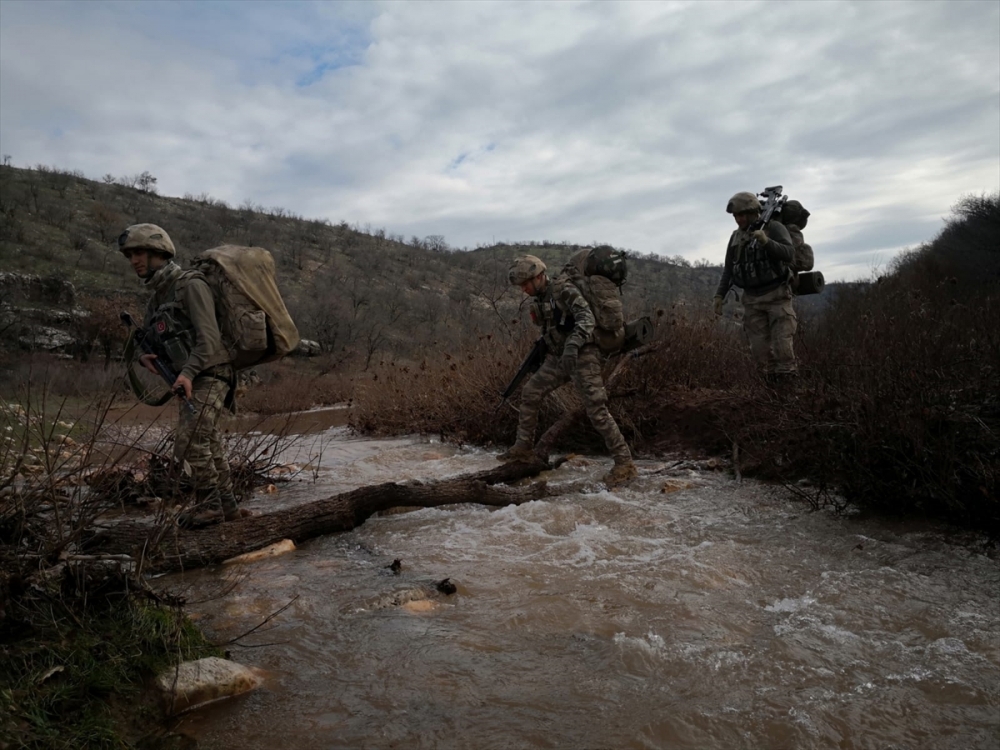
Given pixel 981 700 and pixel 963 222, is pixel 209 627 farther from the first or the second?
pixel 963 222

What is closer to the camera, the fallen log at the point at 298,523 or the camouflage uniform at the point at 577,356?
the fallen log at the point at 298,523

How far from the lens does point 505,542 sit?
15.0 ft

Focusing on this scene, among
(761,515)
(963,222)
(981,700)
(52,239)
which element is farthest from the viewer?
(52,239)

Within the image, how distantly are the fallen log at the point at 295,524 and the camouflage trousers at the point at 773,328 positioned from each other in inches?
111

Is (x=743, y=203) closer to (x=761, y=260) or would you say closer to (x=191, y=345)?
(x=761, y=260)

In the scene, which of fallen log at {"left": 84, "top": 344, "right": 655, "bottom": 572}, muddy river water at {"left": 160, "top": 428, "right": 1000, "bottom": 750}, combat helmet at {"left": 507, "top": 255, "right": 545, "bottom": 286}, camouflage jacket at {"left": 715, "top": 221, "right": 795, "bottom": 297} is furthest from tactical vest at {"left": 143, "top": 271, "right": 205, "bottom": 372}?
camouflage jacket at {"left": 715, "top": 221, "right": 795, "bottom": 297}

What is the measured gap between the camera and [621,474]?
617 cm

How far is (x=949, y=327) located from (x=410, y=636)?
412cm

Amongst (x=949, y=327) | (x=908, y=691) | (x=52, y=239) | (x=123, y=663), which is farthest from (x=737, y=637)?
(x=52, y=239)

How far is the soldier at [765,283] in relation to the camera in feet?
22.0

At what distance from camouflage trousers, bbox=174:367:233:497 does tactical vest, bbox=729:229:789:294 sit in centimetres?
507

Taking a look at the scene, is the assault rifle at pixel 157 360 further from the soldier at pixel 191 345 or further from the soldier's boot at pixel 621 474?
the soldier's boot at pixel 621 474

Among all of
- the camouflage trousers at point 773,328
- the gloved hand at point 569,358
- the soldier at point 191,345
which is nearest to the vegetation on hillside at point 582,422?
the camouflage trousers at point 773,328

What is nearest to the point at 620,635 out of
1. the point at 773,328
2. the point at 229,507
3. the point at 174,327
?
the point at 229,507
